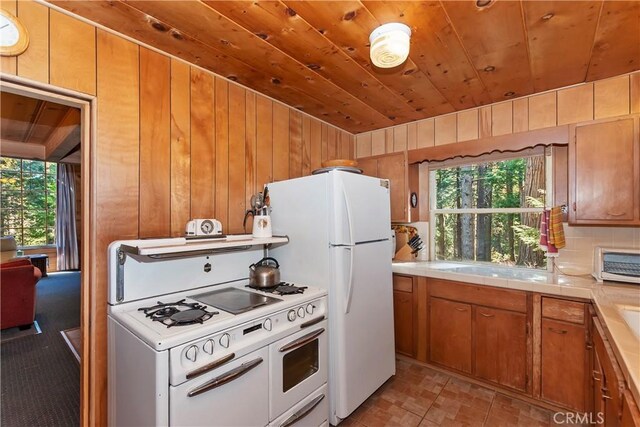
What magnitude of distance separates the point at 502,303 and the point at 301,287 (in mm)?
1538

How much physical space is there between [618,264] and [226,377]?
8.62ft

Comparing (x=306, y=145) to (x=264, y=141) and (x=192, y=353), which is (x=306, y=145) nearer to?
(x=264, y=141)

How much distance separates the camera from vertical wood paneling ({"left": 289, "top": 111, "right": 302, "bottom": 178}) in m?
A: 2.67

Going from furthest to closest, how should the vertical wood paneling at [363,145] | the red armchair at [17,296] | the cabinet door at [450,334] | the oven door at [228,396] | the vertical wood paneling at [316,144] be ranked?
the vertical wood paneling at [363,145] → the red armchair at [17,296] → the vertical wood paneling at [316,144] → the cabinet door at [450,334] → the oven door at [228,396]

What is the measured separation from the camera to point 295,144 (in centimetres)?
271

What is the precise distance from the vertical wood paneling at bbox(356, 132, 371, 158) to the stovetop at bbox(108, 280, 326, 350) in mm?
2038

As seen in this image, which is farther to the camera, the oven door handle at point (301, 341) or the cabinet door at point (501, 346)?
the cabinet door at point (501, 346)

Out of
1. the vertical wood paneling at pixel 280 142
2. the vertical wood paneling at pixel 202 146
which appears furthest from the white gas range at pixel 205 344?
the vertical wood paneling at pixel 280 142

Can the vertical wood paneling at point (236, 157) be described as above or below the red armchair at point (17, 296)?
above

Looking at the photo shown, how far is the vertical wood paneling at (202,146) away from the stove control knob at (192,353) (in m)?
0.95

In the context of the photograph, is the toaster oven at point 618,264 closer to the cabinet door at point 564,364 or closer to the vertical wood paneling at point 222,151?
the cabinet door at point 564,364

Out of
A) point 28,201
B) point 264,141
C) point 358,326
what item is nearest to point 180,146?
point 264,141

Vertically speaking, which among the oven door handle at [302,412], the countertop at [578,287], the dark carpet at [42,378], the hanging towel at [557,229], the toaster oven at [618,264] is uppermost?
the hanging towel at [557,229]

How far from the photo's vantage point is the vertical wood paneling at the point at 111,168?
5.04 ft
